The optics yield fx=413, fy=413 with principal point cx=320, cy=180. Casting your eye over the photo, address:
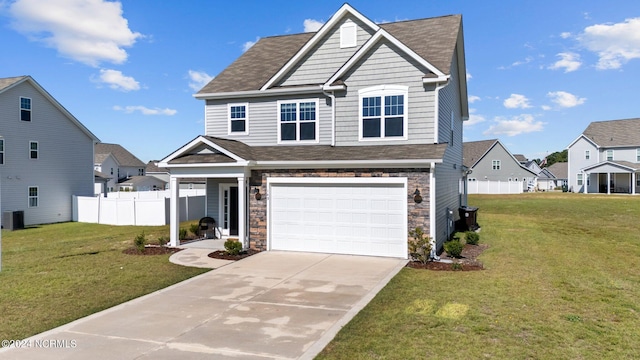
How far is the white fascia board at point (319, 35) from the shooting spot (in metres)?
15.9

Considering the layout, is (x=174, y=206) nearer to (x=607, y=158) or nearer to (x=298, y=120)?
(x=298, y=120)

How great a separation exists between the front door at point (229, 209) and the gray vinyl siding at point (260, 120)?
221 cm

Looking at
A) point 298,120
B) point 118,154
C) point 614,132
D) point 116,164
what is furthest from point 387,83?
point 118,154

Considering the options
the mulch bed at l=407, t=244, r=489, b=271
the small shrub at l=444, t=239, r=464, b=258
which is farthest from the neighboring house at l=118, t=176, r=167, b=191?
the small shrub at l=444, t=239, r=464, b=258

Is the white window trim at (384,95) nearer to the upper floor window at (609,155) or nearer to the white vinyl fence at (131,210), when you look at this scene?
the white vinyl fence at (131,210)

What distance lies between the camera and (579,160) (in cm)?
5344

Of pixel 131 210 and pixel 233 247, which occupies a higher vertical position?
pixel 131 210

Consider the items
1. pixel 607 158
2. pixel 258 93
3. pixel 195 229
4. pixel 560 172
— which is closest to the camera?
pixel 258 93

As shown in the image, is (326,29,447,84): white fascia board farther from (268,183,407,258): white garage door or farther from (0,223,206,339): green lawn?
(0,223,206,339): green lawn

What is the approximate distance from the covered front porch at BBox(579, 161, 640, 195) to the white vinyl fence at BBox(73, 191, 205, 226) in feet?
148

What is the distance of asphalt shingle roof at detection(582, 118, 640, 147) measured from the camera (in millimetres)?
48769

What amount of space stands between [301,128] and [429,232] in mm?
6507

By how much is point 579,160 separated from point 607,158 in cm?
341

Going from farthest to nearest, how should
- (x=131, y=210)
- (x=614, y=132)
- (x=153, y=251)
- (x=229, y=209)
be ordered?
(x=614, y=132) < (x=131, y=210) < (x=229, y=209) < (x=153, y=251)
